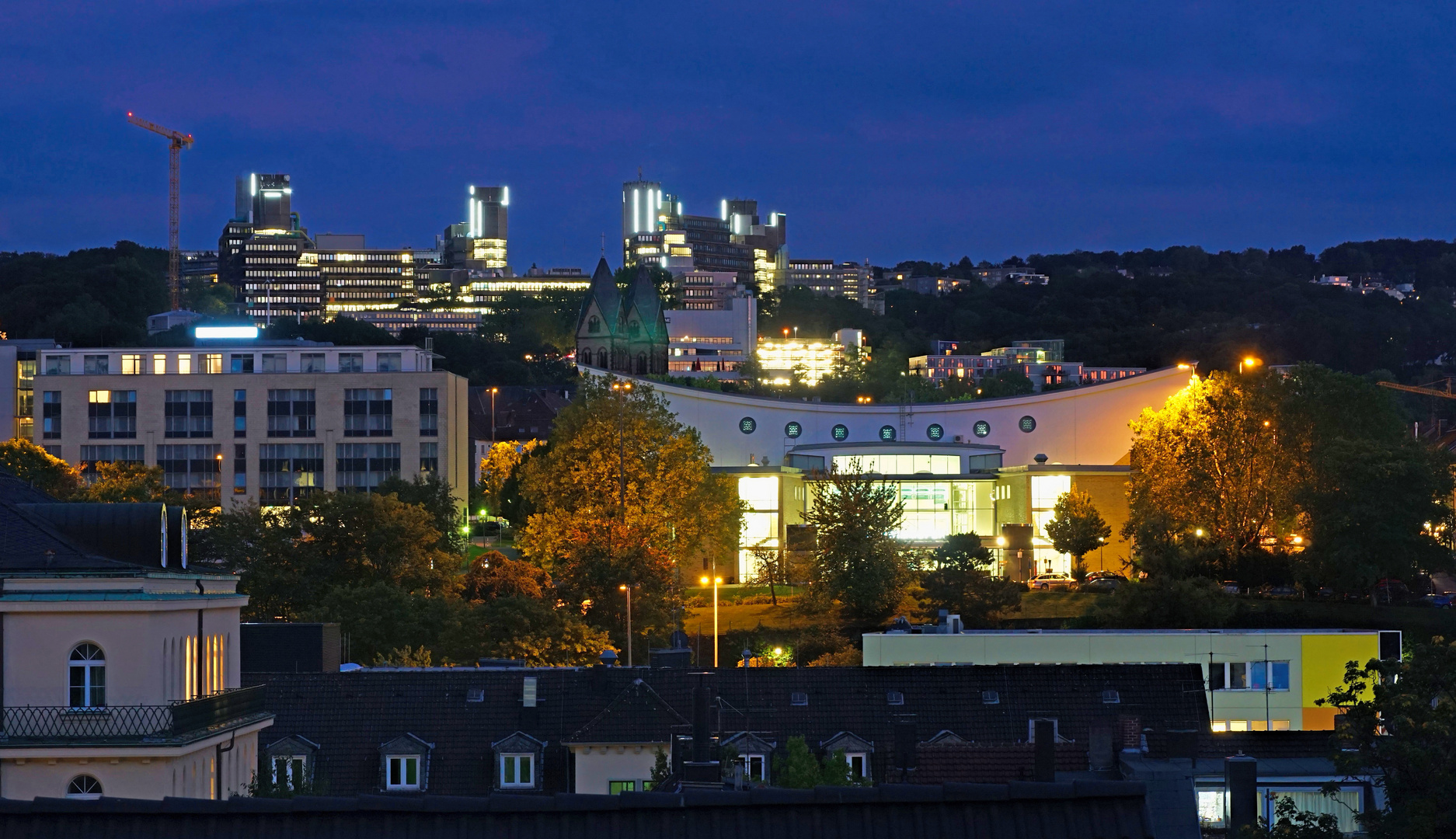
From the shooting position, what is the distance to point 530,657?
199ft

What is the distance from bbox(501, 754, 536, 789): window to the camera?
132 ft

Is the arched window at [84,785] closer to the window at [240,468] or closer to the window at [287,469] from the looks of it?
the window at [287,469]

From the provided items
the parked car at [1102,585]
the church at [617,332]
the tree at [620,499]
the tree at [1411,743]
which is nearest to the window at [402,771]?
the tree at [1411,743]

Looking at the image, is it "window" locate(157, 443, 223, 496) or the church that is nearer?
"window" locate(157, 443, 223, 496)

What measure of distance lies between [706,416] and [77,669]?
3427 inches

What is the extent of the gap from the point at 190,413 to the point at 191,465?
10.7ft

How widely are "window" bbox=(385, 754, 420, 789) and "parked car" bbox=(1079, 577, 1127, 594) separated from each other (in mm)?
45613

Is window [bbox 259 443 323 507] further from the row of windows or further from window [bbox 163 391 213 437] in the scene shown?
window [bbox 163 391 213 437]

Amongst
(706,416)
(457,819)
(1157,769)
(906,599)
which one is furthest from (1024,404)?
(457,819)

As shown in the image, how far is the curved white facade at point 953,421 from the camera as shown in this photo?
368 ft

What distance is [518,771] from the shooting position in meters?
40.5

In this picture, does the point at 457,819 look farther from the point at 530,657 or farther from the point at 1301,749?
the point at 530,657

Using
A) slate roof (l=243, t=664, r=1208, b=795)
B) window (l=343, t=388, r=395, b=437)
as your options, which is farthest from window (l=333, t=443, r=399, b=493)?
slate roof (l=243, t=664, r=1208, b=795)

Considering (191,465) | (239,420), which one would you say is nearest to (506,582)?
(239,420)
